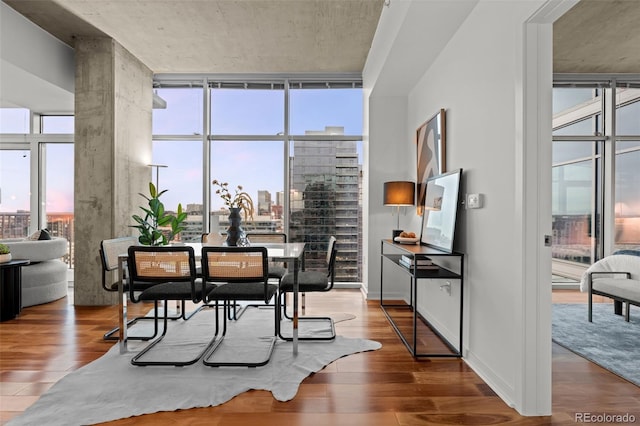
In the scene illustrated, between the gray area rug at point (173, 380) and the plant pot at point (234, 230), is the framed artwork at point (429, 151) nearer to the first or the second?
the gray area rug at point (173, 380)

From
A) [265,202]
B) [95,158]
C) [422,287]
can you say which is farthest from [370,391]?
[95,158]

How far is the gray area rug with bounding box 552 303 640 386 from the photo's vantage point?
8.55 ft

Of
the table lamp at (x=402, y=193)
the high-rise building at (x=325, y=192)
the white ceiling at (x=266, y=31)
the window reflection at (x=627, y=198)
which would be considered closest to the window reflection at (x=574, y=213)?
the window reflection at (x=627, y=198)

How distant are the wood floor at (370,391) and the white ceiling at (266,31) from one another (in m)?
2.67

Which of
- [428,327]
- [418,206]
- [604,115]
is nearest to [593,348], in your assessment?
[428,327]

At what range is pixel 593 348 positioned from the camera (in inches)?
115

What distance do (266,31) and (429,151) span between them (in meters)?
2.28

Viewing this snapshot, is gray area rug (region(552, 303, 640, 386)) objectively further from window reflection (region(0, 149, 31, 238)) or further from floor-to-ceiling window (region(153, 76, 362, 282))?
window reflection (region(0, 149, 31, 238))

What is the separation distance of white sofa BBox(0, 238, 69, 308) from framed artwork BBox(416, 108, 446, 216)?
14.5ft

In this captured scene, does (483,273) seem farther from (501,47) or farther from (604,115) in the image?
(604,115)

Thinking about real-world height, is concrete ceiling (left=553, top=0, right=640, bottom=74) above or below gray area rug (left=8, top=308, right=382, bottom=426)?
above

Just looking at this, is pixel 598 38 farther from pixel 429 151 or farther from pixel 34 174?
pixel 34 174

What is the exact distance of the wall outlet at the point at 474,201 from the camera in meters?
2.49

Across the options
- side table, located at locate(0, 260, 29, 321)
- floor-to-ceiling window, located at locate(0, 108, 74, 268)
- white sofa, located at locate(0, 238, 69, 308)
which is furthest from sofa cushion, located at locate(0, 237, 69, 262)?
floor-to-ceiling window, located at locate(0, 108, 74, 268)
